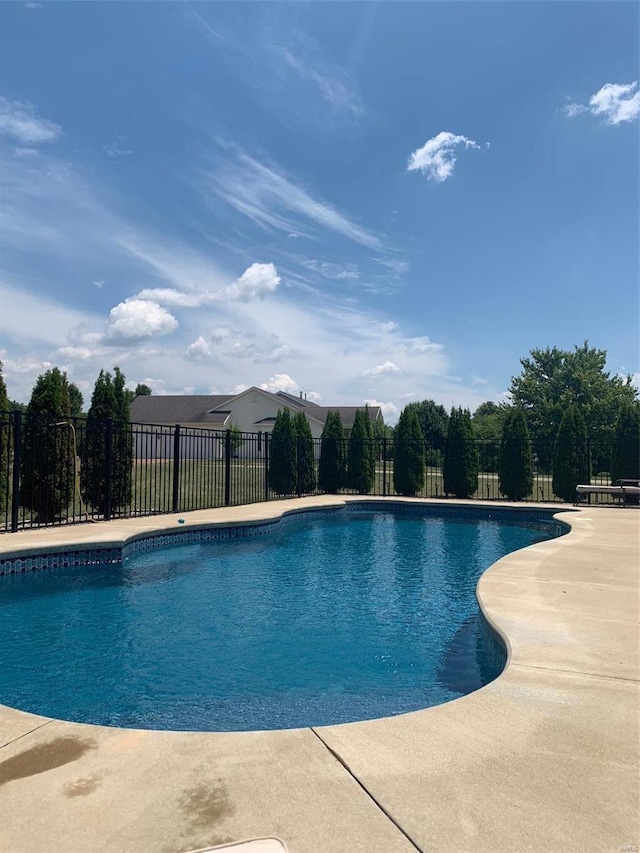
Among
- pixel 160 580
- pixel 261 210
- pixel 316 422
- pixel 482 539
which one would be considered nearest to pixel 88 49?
pixel 261 210

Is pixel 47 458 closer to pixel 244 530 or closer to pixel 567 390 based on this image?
pixel 244 530

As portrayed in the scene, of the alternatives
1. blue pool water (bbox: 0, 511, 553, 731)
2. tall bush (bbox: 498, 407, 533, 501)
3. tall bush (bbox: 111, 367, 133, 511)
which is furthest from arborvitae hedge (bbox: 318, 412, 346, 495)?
blue pool water (bbox: 0, 511, 553, 731)

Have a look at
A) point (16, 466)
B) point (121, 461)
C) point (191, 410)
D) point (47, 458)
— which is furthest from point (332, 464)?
point (191, 410)

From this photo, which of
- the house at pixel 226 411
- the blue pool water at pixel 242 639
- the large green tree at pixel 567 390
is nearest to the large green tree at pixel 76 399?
the house at pixel 226 411

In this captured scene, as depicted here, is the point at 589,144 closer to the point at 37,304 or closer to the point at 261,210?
the point at 261,210

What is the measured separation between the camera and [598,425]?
37.7 m

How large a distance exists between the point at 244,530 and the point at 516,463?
9.73 meters

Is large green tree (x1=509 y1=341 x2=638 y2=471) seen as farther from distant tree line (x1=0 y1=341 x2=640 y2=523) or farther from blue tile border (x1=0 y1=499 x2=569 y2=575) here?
blue tile border (x1=0 y1=499 x2=569 y2=575)

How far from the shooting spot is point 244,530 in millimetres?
11211

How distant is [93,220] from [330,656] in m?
10.7

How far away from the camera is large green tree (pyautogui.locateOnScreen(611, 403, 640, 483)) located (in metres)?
16.2

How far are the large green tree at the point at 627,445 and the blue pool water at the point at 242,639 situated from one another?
9.55 m

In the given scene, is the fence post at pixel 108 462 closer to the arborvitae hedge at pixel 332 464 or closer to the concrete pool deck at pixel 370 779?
the concrete pool deck at pixel 370 779

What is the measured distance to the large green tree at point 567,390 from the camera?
3750 cm
